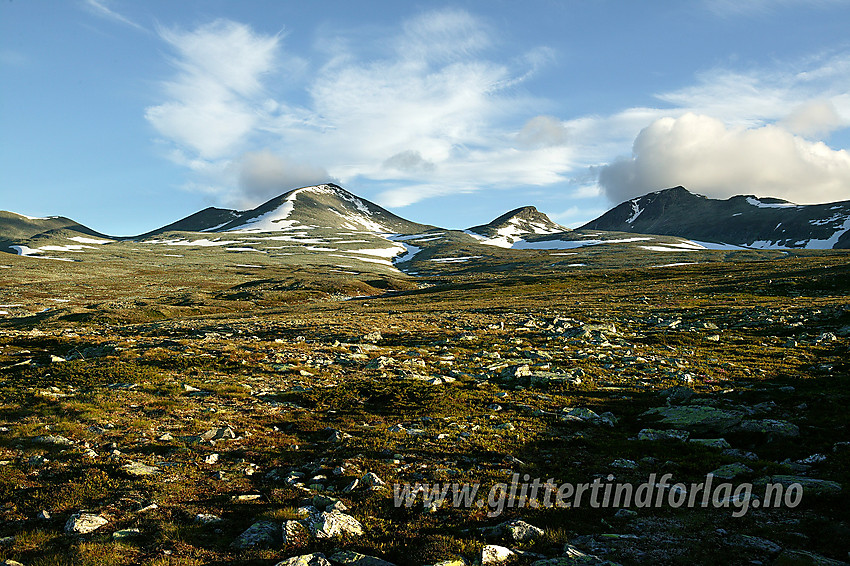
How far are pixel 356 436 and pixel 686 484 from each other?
9465mm

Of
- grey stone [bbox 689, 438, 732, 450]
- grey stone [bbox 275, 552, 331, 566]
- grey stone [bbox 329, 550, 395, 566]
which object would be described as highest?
grey stone [bbox 275, 552, 331, 566]

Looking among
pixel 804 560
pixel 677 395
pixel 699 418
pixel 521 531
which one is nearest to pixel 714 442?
pixel 699 418

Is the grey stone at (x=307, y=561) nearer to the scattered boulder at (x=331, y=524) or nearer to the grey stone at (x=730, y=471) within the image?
the scattered boulder at (x=331, y=524)

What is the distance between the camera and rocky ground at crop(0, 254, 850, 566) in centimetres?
877

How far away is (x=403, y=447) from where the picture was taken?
13.9 m

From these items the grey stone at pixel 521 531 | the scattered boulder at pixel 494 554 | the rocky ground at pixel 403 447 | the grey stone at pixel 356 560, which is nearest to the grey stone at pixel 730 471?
the rocky ground at pixel 403 447

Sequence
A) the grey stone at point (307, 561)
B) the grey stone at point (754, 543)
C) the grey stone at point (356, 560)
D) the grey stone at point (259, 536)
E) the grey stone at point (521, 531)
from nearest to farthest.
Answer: the grey stone at point (307, 561) → the grey stone at point (356, 560) → the grey stone at point (754, 543) → the grey stone at point (259, 536) → the grey stone at point (521, 531)

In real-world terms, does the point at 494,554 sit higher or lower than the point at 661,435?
higher

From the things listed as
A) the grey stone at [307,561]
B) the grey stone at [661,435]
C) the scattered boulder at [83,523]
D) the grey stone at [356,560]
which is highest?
the scattered boulder at [83,523]

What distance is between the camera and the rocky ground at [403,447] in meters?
8.77

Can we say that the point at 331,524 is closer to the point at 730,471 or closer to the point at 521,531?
the point at 521,531

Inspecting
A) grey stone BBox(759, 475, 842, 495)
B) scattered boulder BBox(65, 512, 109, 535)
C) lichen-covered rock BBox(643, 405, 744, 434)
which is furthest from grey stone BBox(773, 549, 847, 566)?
scattered boulder BBox(65, 512, 109, 535)

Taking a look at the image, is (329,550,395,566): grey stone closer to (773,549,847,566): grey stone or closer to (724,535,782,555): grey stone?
(724,535,782,555): grey stone

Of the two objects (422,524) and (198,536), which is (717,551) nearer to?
(422,524)
